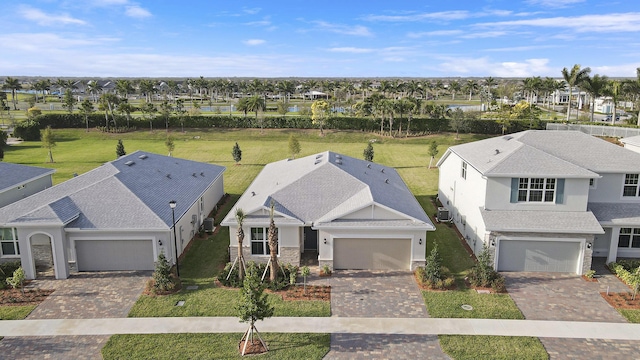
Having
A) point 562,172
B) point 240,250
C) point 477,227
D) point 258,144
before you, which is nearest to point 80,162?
point 258,144

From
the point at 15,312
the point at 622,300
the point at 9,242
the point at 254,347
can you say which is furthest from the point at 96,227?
the point at 622,300

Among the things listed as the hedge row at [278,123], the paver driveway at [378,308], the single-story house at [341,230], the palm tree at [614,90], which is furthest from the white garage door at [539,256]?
the palm tree at [614,90]

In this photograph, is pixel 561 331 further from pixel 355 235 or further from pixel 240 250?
pixel 240 250

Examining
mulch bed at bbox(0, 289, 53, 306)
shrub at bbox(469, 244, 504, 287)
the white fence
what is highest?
the white fence

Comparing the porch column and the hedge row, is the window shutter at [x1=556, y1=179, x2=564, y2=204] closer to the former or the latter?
the porch column

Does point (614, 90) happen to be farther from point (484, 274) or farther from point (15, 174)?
point (15, 174)

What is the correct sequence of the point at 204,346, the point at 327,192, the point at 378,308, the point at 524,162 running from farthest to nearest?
the point at 327,192, the point at 524,162, the point at 378,308, the point at 204,346

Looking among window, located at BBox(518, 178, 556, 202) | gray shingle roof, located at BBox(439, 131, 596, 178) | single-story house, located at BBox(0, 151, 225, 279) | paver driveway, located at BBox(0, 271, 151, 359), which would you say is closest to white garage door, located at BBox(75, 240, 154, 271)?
single-story house, located at BBox(0, 151, 225, 279)
